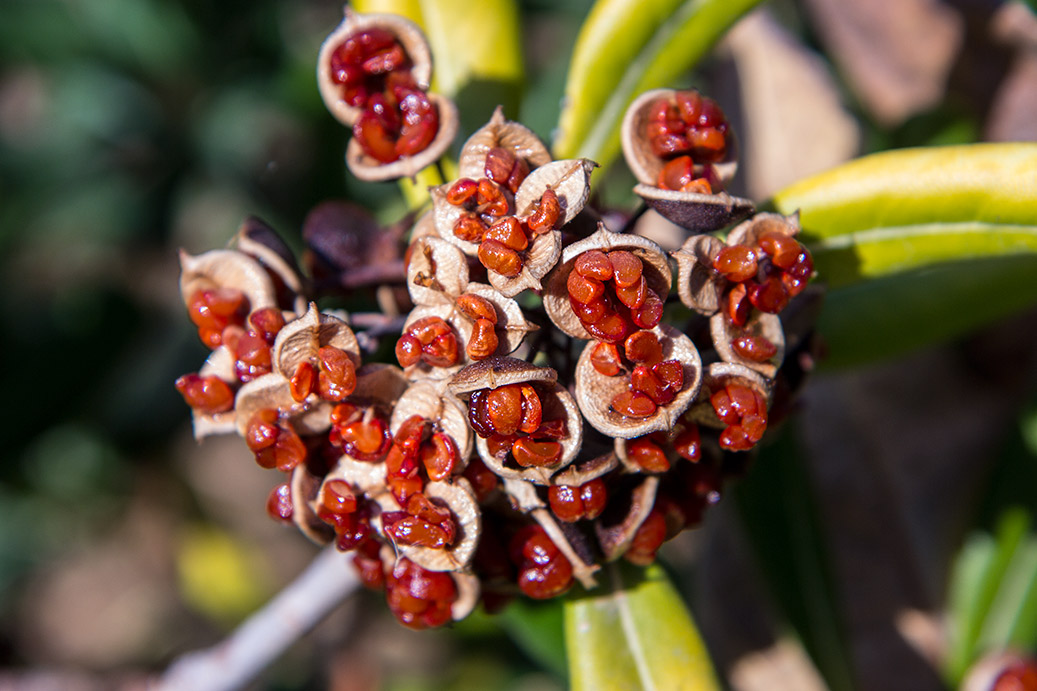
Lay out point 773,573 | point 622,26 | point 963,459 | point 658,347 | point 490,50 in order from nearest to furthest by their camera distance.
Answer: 1. point 658,347
2. point 622,26
3. point 490,50
4. point 773,573
5. point 963,459

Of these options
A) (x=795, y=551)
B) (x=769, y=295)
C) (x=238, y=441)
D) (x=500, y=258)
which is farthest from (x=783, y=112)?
(x=238, y=441)

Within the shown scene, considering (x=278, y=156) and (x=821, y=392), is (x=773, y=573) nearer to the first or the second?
(x=821, y=392)

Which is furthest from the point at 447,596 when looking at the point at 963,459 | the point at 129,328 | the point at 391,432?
the point at 129,328

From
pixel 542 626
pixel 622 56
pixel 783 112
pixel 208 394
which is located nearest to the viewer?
pixel 208 394

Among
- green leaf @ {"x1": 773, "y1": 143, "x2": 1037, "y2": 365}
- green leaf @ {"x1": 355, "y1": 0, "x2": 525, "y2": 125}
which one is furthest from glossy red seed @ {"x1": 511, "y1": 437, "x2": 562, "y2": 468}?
green leaf @ {"x1": 355, "y1": 0, "x2": 525, "y2": 125}

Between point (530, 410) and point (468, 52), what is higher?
point (468, 52)

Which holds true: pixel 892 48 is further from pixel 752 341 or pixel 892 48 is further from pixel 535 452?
pixel 535 452

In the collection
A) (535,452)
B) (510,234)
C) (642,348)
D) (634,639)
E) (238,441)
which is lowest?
(238,441)

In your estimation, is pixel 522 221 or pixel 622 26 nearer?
pixel 522 221
